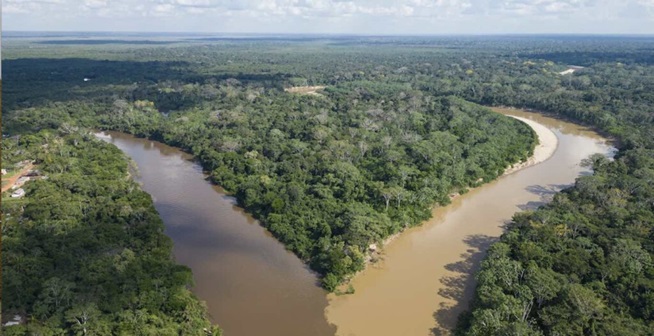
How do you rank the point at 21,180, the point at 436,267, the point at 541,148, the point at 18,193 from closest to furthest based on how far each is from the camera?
the point at 436,267 < the point at 18,193 < the point at 21,180 < the point at 541,148

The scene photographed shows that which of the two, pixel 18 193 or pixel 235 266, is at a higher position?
pixel 18 193

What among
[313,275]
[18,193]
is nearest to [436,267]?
[313,275]

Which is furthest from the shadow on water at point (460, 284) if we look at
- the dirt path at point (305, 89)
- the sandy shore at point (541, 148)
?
the dirt path at point (305, 89)

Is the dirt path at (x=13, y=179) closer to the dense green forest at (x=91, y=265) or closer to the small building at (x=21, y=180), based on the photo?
the small building at (x=21, y=180)

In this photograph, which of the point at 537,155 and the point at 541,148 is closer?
the point at 537,155

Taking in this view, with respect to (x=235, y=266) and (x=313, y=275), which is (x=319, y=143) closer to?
(x=235, y=266)

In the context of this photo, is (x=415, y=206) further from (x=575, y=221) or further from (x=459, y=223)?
(x=575, y=221)

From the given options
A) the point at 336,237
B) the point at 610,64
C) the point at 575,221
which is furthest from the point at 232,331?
the point at 610,64
